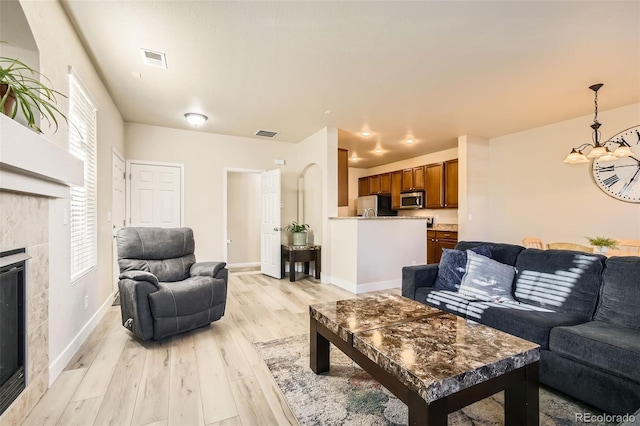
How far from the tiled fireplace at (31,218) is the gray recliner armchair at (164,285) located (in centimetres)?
69

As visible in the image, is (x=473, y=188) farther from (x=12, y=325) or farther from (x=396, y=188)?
(x=12, y=325)

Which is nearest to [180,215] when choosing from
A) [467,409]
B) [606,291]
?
[467,409]

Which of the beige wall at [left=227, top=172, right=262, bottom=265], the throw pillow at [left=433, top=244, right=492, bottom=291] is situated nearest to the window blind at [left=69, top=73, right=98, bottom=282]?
the throw pillow at [left=433, top=244, right=492, bottom=291]

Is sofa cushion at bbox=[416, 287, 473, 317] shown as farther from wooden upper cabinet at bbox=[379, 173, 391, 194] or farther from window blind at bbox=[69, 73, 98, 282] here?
wooden upper cabinet at bbox=[379, 173, 391, 194]

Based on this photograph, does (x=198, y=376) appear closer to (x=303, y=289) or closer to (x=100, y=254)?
(x=100, y=254)

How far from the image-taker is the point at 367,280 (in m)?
4.48

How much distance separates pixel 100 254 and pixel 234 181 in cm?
362

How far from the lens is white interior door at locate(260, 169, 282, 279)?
5.29m

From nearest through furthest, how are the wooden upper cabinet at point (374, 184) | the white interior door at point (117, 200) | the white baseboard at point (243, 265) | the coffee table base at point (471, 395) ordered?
the coffee table base at point (471, 395) → the white interior door at point (117, 200) → the white baseboard at point (243, 265) → the wooden upper cabinet at point (374, 184)

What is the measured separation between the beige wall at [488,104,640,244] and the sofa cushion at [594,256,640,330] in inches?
104

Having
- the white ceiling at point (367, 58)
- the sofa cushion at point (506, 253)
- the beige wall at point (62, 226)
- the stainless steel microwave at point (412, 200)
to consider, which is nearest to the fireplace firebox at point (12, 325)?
the beige wall at point (62, 226)

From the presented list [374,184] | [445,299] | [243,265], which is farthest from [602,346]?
[374,184]

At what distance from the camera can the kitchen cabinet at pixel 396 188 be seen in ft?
24.4

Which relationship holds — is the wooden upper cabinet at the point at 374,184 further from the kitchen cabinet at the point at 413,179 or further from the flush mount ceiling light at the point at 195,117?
the flush mount ceiling light at the point at 195,117
